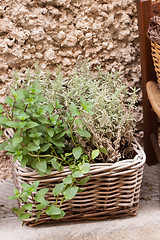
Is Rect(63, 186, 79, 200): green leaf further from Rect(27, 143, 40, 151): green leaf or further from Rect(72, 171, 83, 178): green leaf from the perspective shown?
Rect(27, 143, 40, 151): green leaf

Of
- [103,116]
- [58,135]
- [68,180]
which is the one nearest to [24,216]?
[68,180]

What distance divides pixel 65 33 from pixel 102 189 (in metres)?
0.76

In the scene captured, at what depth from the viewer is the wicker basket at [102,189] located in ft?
3.54

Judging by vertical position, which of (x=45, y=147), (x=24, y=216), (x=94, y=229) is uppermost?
(x=45, y=147)

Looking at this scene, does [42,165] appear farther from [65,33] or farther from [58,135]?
[65,33]

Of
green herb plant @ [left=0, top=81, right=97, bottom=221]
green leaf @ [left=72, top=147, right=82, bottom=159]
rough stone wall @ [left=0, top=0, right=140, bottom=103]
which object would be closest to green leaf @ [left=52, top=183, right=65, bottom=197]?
green herb plant @ [left=0, top=81, right=97, bottom=221]

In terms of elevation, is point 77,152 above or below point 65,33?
below

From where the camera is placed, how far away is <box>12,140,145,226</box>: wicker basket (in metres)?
1.08

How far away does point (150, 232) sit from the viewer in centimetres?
109

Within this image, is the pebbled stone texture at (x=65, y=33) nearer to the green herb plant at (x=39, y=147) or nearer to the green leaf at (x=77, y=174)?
the green herb plant at (x=39, y=147)

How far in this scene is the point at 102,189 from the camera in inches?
43.6

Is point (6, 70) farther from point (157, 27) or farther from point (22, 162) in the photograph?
point (157, 27)

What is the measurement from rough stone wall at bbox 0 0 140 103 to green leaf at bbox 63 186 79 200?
0.63 metres

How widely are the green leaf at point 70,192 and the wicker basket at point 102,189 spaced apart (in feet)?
0.19
